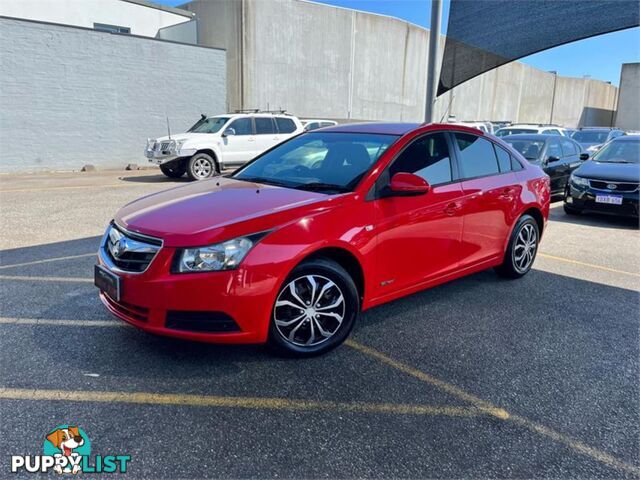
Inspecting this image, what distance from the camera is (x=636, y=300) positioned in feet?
15.9

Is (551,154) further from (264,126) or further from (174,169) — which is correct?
(174,169)

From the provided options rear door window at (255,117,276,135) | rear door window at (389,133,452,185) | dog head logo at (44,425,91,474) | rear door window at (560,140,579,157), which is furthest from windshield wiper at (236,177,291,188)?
rear door window at (255,117,276,135)

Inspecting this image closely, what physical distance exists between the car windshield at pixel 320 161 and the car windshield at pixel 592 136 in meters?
18.2

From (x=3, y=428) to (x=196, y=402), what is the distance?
39.3 inches

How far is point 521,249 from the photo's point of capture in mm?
5305

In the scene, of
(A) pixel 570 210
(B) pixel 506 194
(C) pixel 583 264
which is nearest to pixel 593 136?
(A) pixel 570 210

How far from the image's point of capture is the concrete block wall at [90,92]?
1521 centimetres

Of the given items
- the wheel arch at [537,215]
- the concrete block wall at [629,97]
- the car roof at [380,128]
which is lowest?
the wheel arch at [537,215]

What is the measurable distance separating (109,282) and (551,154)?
1008 centimetres

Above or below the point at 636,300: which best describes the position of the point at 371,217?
above

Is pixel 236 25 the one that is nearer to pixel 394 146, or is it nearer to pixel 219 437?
pixel 394 146

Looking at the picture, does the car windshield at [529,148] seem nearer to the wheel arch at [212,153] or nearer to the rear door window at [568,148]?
the rear door window at [568,148]

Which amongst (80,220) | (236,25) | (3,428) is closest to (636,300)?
(3,428)

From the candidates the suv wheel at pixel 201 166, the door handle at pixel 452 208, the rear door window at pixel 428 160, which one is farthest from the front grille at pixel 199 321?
the suv wheel at pixel 201 166
